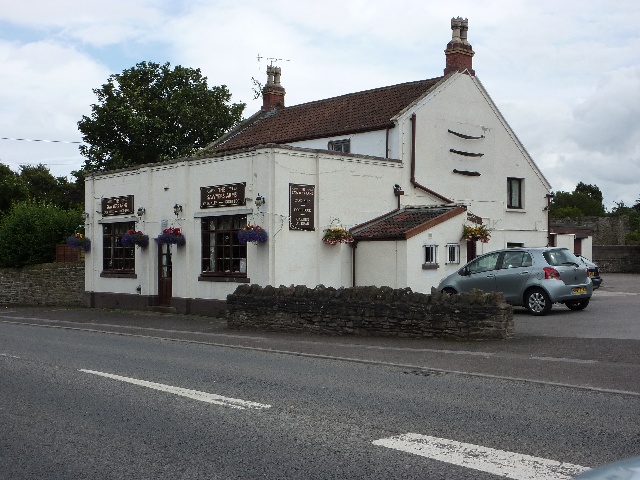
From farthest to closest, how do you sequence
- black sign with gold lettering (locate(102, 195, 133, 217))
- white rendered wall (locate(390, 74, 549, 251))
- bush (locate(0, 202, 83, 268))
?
bush (locate(0, 202, 83, 268)) → black sign with gold lettering (locate(102, 195, 133, 217)) → white rendered wall (locate(390, 74, 549, 251))

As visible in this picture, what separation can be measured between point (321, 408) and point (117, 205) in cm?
2061

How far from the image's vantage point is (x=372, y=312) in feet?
53.8

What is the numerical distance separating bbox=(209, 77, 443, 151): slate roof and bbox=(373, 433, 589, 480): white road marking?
19.9m

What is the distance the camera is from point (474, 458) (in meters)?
6.07

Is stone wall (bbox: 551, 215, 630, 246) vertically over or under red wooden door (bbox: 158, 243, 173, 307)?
over

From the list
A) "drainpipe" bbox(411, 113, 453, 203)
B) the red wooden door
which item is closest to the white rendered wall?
"drainpipe" bbox(411, 113, 453, 203)

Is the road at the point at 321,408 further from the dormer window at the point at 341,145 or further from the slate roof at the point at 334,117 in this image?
the slate roof at the point at 334,117

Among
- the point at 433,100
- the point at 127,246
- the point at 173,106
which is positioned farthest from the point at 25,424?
the point at 173,106

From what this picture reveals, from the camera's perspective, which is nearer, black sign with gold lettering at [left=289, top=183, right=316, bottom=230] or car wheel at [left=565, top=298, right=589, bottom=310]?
car wheel at [left=565, top=298, right=589, bottom=310]

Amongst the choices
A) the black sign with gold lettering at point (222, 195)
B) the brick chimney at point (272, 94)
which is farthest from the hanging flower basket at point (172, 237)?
the brick chimney at point (272, 94)

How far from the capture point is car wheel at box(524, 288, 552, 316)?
19281 millimetres

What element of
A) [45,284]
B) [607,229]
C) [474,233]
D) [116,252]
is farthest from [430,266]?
[607,229]

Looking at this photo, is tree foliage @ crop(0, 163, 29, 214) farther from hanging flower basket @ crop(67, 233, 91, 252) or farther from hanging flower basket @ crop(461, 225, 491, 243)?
hanging flower basket @ crop(461, 225, 491, 243)


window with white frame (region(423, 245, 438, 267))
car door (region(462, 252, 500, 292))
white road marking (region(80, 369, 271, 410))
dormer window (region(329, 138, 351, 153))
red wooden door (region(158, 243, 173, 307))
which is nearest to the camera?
white road marking (region(80, 369, 271, 410))
